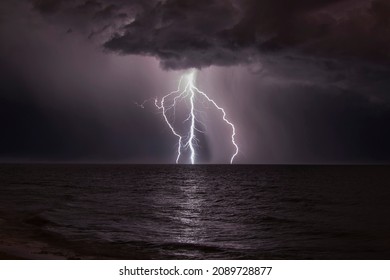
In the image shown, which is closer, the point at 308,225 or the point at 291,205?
the point at 308,225

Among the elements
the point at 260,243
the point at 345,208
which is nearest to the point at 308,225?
the point at 260,243

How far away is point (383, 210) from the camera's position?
23.9 metres

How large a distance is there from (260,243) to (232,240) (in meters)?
0.84

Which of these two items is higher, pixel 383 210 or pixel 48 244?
pixel 383 210

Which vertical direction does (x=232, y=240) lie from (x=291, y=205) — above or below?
below

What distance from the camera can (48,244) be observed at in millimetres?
11188

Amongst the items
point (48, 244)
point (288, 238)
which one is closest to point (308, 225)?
point (288, 238)

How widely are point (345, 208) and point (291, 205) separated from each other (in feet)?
10.7
